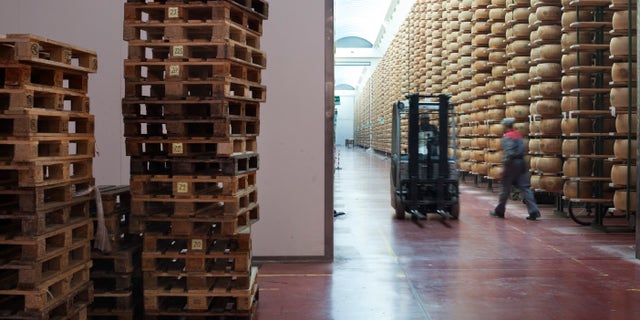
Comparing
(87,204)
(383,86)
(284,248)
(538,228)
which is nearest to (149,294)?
(87,204)

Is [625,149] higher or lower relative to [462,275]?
higher

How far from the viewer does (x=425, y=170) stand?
11.6 m

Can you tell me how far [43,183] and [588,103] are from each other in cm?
912

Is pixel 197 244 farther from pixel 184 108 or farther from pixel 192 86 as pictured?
pixel 192 86

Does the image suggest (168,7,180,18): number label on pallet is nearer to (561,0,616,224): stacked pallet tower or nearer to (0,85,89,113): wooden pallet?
(0,85,89,113): wooden pallet

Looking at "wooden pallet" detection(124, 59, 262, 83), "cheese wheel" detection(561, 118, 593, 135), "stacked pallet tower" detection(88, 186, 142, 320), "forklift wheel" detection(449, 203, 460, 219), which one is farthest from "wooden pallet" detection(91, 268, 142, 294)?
"cheese wheel" detection(561, 118, 593, 135)

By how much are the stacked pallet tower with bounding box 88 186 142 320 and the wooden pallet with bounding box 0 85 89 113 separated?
707 mm

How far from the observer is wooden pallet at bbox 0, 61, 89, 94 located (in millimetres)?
3967

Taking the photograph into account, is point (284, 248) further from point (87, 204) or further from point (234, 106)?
point (87, 204)

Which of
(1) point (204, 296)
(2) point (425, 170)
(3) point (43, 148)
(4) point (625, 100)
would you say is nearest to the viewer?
(3) point (43, 148)

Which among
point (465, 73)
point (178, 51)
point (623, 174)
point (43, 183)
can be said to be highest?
point (465, 73)

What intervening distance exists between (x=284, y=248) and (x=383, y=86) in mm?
29709

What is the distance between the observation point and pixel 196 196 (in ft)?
16.1

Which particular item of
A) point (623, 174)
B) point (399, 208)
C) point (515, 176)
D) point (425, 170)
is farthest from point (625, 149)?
point (399, 208)
